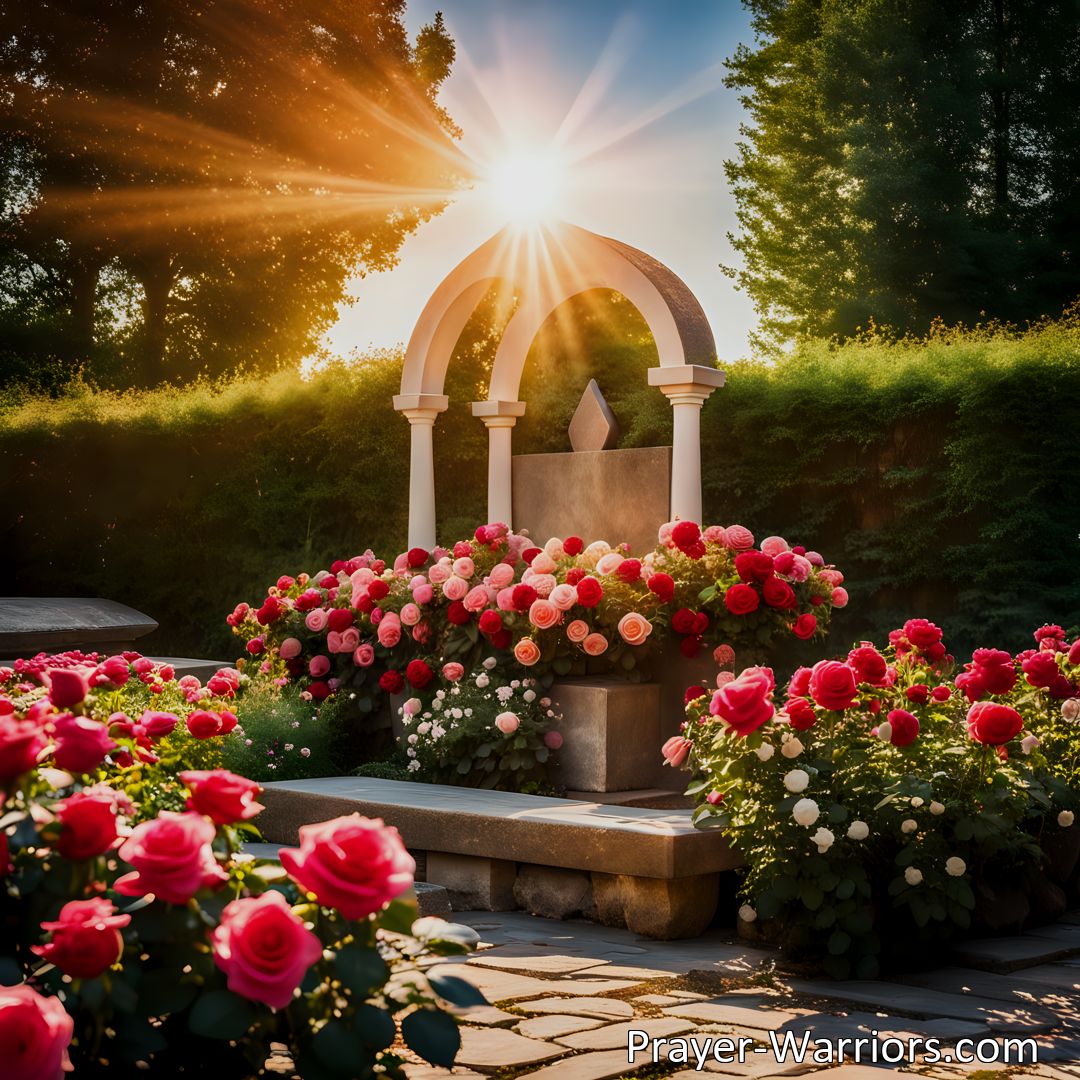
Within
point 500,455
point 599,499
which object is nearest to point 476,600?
point 599,499

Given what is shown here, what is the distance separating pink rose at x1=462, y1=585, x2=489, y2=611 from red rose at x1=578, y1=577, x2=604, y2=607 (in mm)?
569

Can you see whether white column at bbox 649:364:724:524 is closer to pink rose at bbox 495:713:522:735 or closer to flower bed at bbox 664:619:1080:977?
pink rose at bbox 495:713:522:735

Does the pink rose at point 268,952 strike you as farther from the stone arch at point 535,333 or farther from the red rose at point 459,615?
the stone arch at point 535,333

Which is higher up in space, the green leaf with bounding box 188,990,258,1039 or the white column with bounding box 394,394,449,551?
the white column with bounding box 394,394,449,551

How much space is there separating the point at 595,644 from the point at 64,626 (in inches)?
206

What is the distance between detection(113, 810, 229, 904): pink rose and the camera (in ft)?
6.04

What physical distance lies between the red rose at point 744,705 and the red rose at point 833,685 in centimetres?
25

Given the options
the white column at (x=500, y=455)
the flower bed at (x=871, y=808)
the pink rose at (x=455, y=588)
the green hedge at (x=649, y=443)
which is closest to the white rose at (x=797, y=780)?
the flower bed at (x=871, y=808)

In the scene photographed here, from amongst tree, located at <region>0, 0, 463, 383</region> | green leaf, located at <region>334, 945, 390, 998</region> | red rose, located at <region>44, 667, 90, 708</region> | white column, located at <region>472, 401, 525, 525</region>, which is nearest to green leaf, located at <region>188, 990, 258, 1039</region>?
green leaf, located at <region>334, 945, 390, 998</region>

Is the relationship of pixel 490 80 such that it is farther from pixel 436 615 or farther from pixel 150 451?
pixel 436 615

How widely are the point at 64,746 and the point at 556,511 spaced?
6.31m

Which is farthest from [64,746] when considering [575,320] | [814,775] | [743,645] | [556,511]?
[575,320]

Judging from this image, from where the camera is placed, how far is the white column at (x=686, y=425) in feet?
25.0

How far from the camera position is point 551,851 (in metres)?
4.70
